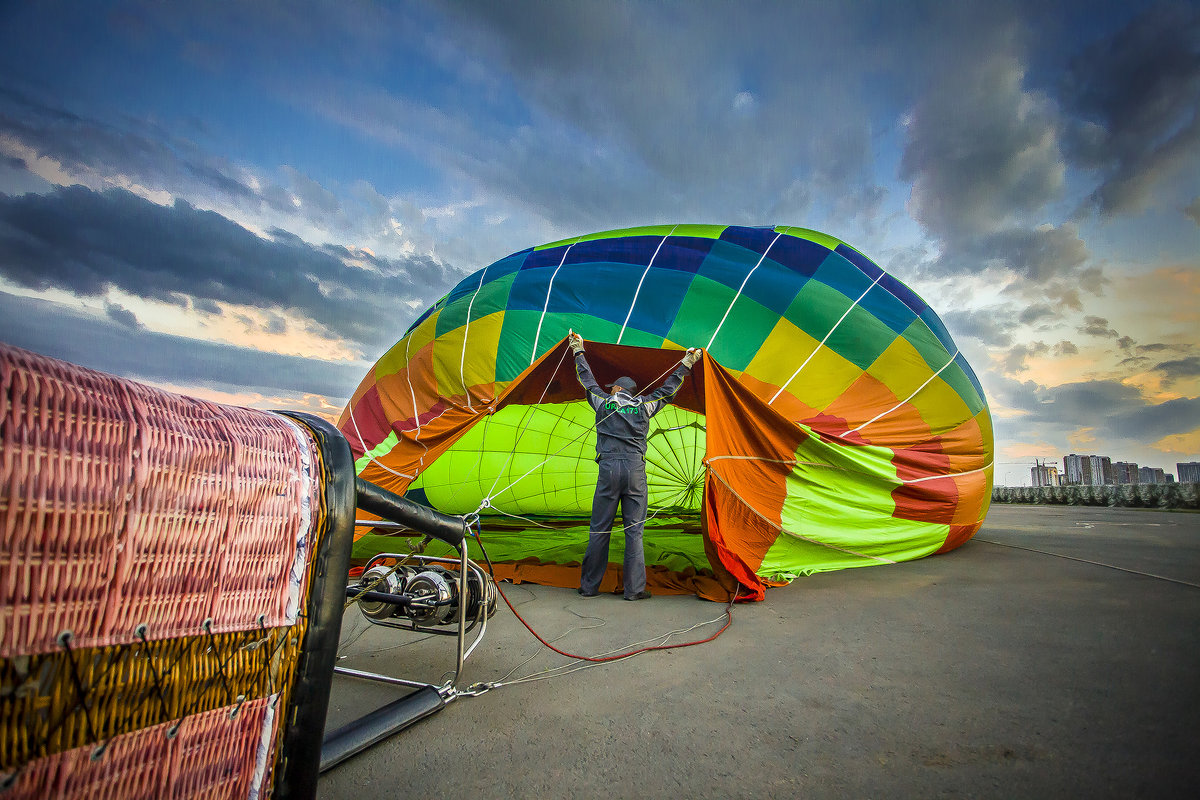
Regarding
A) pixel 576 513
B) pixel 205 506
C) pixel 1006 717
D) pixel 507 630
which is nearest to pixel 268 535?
pixel 205 506

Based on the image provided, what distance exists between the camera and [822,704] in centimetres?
157

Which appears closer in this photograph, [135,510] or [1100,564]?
[135,510]

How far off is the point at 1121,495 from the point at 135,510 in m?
14.3

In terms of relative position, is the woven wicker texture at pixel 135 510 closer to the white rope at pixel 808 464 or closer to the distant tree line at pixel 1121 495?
the white rope at pixel 808 464

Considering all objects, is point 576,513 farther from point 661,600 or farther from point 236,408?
point 236,408

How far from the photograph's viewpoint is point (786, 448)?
333 centimetres

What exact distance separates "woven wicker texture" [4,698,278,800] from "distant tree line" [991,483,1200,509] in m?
9.40

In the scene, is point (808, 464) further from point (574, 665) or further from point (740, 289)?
point (574, 665)

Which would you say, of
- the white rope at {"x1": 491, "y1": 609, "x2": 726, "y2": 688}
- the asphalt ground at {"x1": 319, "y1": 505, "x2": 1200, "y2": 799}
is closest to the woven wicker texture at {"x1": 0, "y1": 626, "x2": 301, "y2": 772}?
the asphalt ground at {"x1": 319, "y1": 505, "x2": 1200, "y2": 799}

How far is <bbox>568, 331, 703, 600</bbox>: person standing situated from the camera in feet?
10.6

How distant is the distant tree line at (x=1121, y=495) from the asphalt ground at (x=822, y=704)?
22.6 ft

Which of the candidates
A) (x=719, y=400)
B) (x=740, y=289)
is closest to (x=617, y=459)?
(x=719, y=400)

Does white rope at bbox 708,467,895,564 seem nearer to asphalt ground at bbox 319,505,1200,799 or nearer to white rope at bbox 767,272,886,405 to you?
asphalt ground at bbox 319,505,1200,799

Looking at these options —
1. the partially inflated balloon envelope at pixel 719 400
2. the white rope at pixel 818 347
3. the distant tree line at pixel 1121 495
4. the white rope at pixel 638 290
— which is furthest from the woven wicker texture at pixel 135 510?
the distant tree line at pixel 1121 495
